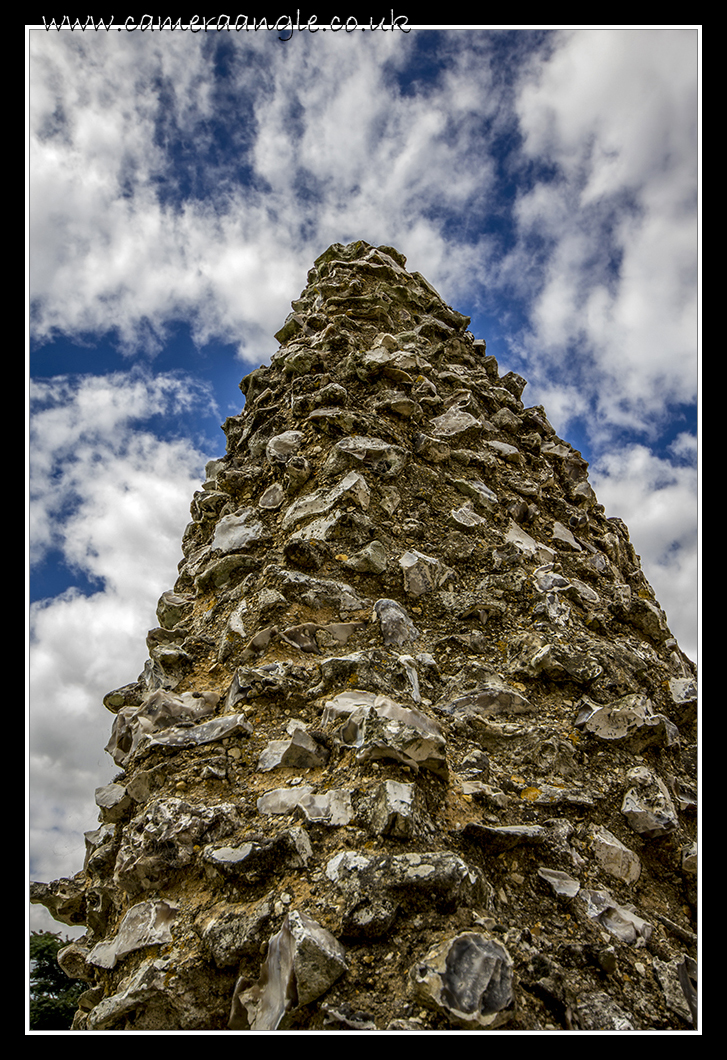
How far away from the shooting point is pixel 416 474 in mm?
3395

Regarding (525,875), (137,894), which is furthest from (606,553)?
(137,894)

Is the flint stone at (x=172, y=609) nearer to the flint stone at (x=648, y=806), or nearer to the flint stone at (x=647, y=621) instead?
the flint stone at (x=648, y=806)

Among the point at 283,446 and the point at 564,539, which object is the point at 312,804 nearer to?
the point at 283,446

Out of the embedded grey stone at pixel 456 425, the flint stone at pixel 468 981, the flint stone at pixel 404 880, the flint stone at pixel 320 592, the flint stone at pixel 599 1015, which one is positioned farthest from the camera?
the embedded grey stone at pixel 456 425

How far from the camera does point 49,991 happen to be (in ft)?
32.2

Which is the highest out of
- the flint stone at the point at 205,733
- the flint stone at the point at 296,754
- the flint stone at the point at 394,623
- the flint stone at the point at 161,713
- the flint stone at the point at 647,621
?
the flint stone at the point at 647,621

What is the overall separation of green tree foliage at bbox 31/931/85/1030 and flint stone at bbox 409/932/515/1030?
9.36m

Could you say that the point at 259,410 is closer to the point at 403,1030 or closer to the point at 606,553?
the point at 606,553

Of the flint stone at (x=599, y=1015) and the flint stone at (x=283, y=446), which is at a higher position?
the flint stone at (x=283, y=446)

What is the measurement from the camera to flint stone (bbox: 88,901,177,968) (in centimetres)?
187

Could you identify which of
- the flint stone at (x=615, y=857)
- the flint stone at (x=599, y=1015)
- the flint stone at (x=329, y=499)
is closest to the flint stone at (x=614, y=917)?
the flint stone at (x=615, y=857)

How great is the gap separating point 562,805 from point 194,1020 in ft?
4.56

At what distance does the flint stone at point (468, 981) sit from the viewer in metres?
1.44

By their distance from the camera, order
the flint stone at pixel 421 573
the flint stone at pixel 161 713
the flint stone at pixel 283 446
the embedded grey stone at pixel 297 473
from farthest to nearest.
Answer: the flint stone at pixel 283 446 → the embedded grey stone at pixel 297 473 → the flint stone at pixel 421 573 → the flint stone at pixel 161 713
